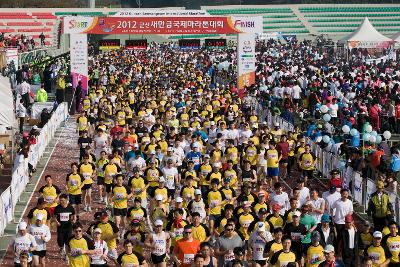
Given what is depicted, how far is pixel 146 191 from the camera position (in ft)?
70.5

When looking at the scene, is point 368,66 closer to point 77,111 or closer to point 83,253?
point 77,111

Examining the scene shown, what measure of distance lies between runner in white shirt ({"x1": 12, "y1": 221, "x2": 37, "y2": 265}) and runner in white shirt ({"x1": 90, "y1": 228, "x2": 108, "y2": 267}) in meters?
1.18

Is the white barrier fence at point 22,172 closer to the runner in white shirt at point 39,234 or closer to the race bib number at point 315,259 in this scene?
the runner in white shirt at point 39,234

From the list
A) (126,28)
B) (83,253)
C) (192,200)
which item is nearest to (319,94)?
(126,28)

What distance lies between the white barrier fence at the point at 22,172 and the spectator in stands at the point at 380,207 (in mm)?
6916

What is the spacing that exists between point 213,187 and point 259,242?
2950mm

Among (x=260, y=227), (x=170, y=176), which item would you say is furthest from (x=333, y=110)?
(x=260, y=227)

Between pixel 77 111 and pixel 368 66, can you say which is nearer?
pixel 77 111

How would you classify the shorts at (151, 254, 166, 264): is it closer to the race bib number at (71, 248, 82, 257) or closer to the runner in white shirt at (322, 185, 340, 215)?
the race bib number at (71, 248, 82, 257)

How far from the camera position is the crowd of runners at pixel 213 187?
15.9 meters

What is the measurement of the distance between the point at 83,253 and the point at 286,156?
35.5ft

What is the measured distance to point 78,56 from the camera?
133 feet

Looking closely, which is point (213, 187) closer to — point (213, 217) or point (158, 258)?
point (213, 217)

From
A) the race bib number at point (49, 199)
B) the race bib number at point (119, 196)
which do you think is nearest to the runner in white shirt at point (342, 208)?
the race bib number at point (119, 196)
